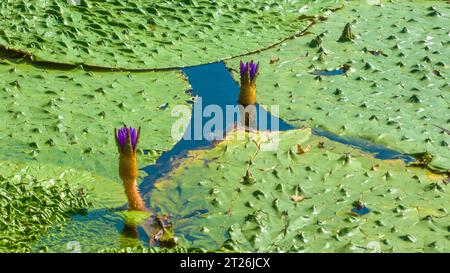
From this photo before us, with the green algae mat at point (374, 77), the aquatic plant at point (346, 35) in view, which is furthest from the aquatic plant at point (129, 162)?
the aquatic plant at point (346, 35)

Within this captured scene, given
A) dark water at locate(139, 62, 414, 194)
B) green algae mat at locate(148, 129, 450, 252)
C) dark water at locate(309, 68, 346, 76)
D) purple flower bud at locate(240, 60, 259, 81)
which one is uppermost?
purple flower bud at locate(240, 60, 259, 81)

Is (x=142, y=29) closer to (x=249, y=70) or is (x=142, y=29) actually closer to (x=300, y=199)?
(x=249, y=70)

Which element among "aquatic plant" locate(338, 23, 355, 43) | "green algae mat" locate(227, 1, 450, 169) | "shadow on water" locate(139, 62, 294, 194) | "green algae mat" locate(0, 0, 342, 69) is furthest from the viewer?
"aquatic plant" locate(338, 23, 355, 43)

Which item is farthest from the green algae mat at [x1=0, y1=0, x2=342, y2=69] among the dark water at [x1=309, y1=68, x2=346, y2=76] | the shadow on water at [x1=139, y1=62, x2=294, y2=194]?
the dark water at [x1=309, y1=68, x2=346, y2=76]

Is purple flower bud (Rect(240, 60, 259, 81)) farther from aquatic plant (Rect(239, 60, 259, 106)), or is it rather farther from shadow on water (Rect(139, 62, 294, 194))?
shadow on water (Rect(139, 62, 294, 194))

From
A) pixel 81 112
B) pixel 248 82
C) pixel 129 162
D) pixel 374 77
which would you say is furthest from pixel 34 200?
pixel 374 77

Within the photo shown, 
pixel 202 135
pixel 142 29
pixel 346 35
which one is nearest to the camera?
pixel 202 135
